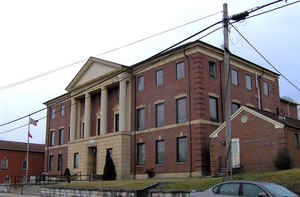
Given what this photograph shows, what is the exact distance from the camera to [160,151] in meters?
35.1

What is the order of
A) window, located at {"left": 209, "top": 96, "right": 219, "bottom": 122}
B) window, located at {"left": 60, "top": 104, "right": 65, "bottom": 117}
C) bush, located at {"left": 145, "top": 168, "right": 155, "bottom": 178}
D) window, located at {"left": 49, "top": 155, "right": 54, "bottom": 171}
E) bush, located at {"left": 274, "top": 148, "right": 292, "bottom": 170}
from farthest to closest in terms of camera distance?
1. window, located at {"left": 49, "top": 155, "right": 54, "bottom": 171}
2. window, located at {"left": 60, "top": 104, "right": 65, "bottom": 117}
3. bush, located at {"left": 145, "top": 168, "right": 155, "bottom": 178}
4. window, located at {"left": 209, "top": 96, "right": 219, "bottom": 122}
5. bush, located at {"left": 274, "top": 148, "right": 292, "bottom": 170}

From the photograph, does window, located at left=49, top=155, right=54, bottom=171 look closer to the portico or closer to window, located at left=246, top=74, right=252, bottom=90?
the portico

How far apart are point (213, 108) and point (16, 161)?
1614 inches

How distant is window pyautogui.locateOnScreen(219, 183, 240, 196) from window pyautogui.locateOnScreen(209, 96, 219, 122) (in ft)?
62.3

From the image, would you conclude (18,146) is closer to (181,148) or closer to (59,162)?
(59,162)

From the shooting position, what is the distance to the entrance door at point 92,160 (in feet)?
142

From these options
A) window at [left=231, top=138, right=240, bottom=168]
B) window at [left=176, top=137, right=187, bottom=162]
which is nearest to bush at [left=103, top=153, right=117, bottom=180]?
window at [left=176, top=137, right=187, bottom=162]

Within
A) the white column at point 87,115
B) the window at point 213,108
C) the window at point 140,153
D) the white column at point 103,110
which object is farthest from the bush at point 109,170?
the window at point 213,108

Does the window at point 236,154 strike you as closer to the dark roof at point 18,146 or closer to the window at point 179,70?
the window at point 179,70

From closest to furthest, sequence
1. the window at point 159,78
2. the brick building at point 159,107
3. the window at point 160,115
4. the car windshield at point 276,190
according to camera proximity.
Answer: the car windshield at point 276,190, the brick building at point 159,107, the window at point 160,115, the window at point 159,78

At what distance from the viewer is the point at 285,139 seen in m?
25.9

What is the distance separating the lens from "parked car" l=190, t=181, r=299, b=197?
41.7ft

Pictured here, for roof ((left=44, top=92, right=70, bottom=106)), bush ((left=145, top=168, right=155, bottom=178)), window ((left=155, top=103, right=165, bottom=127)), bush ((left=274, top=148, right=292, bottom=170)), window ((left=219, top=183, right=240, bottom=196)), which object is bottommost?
bush ((left=145, top=168, right=155, bottom=178))

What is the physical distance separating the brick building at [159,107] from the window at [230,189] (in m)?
16.4
